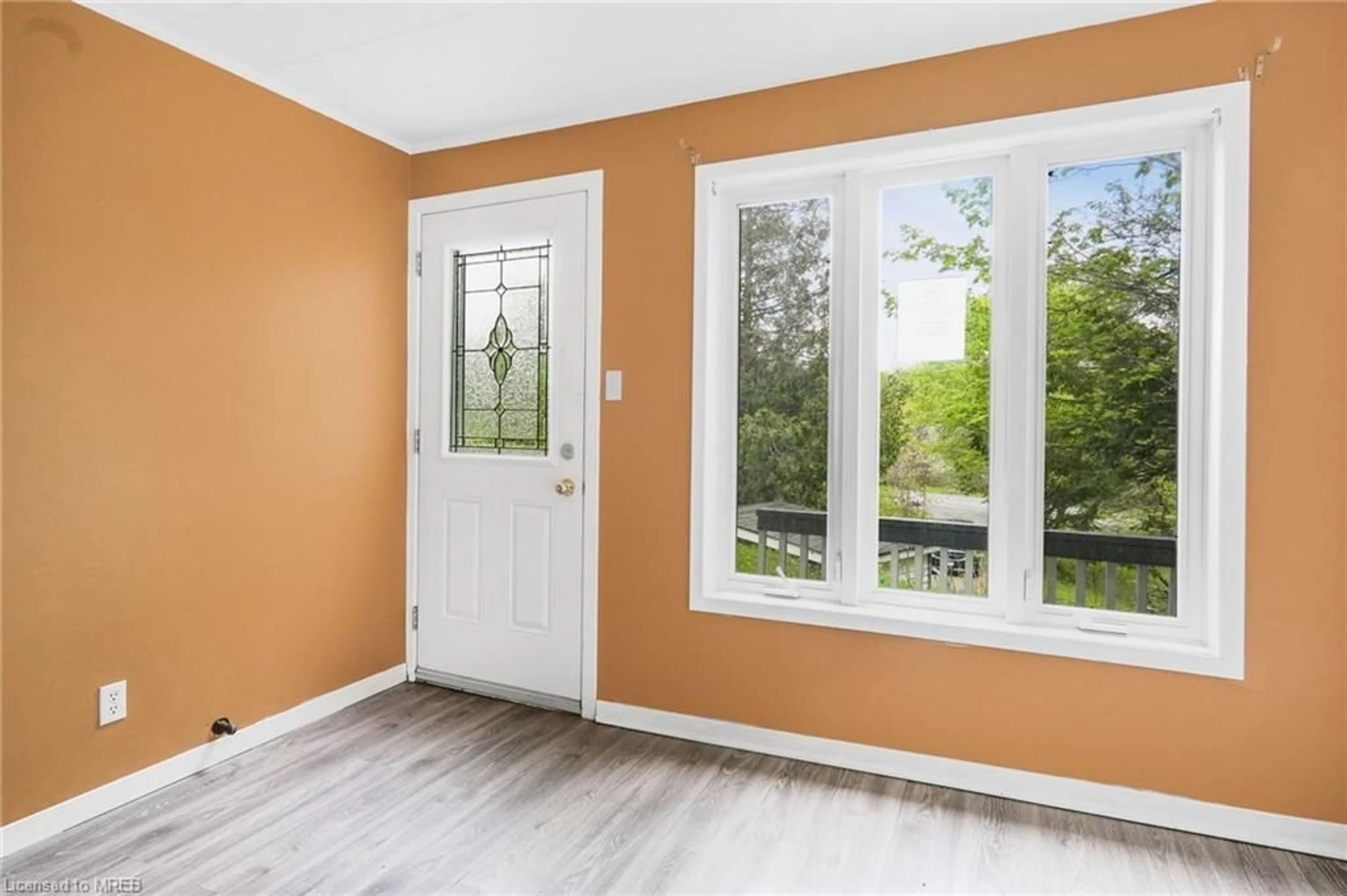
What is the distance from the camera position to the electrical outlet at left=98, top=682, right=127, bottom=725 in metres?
2.25

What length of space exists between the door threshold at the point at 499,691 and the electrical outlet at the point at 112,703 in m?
1.25

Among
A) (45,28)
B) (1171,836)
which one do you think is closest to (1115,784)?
(1171,836)

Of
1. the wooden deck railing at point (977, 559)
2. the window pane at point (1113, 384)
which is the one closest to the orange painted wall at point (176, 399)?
the wooden deck railing at point (977, 559)

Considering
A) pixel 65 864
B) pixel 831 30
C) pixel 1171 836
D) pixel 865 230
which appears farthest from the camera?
pixel 865 230

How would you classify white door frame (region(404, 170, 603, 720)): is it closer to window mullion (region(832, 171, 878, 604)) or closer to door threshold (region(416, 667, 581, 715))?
door threshold (region(416, 667, 581, 715))

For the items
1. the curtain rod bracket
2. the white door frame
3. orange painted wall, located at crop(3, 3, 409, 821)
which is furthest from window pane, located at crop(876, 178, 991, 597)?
orange painted wall, located at crop(3, 3, 409, 821)

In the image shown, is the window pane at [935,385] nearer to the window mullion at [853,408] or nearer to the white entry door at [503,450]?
the window mullion at [853,408]

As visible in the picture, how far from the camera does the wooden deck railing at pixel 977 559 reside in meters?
2.35

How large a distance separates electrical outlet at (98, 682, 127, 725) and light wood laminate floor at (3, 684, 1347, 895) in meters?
0.28

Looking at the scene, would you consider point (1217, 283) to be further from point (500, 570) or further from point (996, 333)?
point (500, 570)

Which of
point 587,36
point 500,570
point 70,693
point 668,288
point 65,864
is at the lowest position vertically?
point 65,864

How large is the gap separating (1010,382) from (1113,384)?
0.99 ft

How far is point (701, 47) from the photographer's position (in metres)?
2.46

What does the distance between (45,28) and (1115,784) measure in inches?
150
